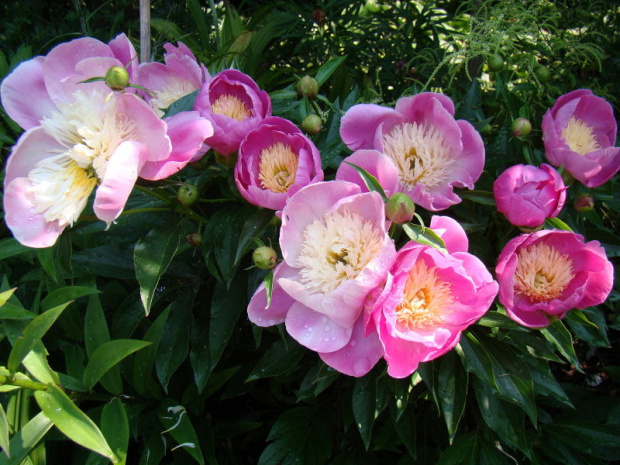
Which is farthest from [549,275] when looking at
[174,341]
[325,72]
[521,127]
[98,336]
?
[98,336]

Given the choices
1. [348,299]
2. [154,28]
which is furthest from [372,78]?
[348,299]

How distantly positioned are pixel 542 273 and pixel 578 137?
256 mm

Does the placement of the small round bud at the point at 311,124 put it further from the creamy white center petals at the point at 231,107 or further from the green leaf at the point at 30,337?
the green leaf at the point at 30,337

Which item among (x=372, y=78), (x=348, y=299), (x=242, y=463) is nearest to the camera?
(x=348, y=299)

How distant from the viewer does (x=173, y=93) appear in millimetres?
945

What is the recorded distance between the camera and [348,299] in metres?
0.66

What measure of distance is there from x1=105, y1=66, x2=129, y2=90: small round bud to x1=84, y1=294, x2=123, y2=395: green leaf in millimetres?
406

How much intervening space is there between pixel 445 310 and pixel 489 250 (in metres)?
0.23

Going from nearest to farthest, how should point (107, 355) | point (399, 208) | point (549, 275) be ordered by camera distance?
1. point (399, 208)
2. point (549, 275)
3. point (107, 355)

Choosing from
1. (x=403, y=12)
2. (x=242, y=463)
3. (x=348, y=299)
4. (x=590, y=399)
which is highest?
(x=348, y=299)

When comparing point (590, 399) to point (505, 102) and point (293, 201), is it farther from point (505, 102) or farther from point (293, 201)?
point (293, 201)

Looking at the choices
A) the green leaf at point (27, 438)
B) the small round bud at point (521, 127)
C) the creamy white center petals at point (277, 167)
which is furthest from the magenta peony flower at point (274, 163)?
the green leaf at point (27, 438)

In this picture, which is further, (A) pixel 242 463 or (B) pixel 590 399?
(A) pixel 242 463

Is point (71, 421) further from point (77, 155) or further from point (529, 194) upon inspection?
point (529, 194)
